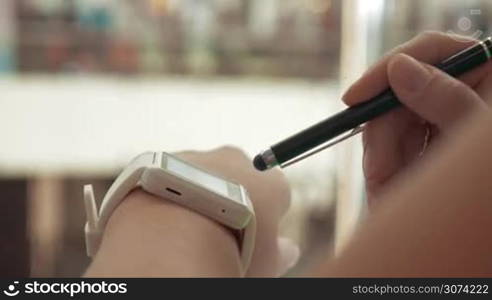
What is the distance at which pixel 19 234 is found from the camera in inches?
54.7

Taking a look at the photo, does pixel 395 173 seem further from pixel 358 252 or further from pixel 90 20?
pixel 90 20

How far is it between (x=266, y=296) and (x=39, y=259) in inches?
46.8

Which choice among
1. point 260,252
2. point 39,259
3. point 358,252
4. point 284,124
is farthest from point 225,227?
point 39,259

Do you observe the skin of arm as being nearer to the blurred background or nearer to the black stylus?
the black stylus

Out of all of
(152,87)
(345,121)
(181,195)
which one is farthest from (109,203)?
(152,87)

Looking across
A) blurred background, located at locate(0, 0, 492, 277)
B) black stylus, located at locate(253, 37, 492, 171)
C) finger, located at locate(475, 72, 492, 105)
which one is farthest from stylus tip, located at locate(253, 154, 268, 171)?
blurred background, located at locate(0, 0, 492, 277)

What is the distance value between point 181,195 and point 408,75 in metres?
0.16

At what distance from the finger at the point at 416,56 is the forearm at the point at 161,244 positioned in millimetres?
120

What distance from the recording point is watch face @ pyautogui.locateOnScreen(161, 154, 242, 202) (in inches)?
16.8

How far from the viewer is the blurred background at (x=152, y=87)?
1.35 meters

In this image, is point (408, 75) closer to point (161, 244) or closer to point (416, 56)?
point (416, 56)

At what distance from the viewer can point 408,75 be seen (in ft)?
1.32

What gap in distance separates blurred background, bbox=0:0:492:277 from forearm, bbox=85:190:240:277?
894 mm

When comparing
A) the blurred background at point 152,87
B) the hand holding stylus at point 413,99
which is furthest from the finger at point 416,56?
the blurred background at point 152,87
